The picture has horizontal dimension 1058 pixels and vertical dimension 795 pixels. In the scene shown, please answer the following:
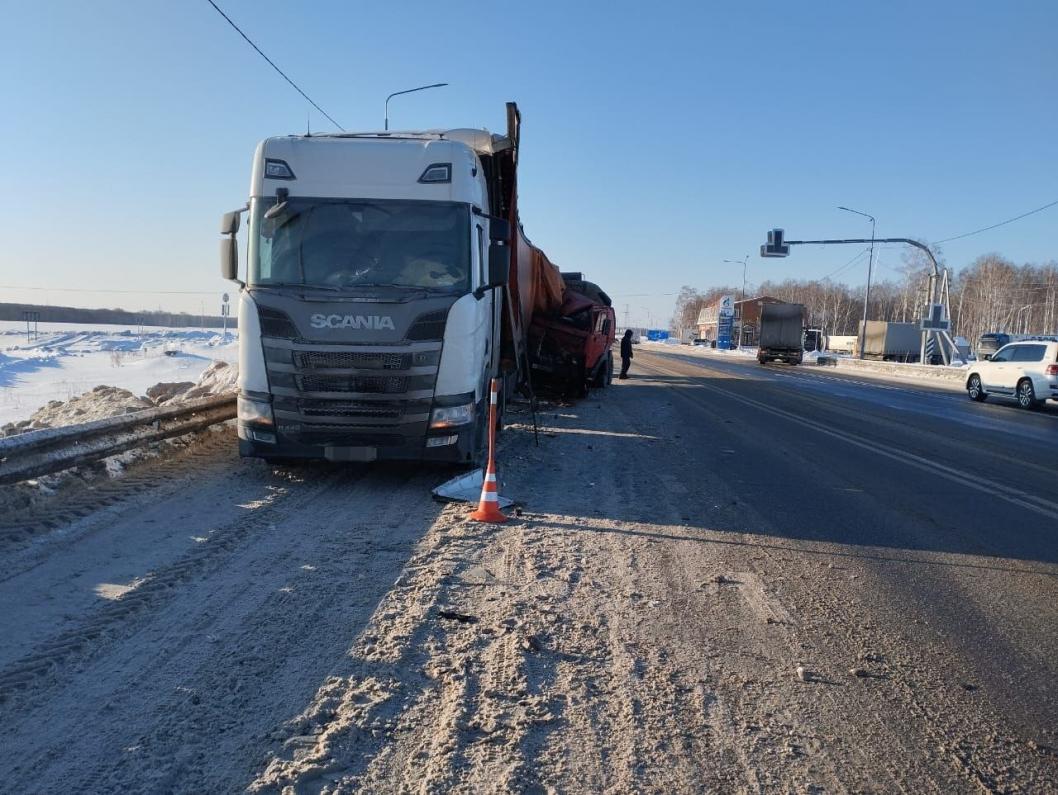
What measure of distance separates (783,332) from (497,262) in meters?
41.1

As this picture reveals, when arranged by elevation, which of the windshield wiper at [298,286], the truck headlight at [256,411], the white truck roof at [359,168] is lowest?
the truck headlight at [256,411]

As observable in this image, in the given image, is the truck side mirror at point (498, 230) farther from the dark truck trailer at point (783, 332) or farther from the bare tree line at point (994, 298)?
the bare tree line at point (994, 298)

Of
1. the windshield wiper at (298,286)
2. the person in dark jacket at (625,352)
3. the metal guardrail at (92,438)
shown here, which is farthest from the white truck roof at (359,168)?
the person in dark jacket at (625,352)

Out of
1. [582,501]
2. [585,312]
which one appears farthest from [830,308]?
[582,501]

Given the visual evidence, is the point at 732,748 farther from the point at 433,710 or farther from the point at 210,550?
the point at 210,550

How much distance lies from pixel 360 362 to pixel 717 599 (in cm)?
403

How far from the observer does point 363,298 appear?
23.4 feet

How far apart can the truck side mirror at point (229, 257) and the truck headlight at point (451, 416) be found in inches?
103

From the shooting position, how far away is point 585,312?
17.7 metres

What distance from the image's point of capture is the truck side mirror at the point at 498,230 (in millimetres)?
7898

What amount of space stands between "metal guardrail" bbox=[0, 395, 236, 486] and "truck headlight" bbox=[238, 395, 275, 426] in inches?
56.0

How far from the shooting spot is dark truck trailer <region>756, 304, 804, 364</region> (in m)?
44.9

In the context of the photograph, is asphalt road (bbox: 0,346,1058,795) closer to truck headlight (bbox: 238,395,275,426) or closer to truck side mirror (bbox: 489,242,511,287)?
truck headlight (bbox: 238,395,275,426)

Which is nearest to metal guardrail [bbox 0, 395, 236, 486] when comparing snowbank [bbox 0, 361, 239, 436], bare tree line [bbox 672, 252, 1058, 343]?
snowbank [bbox 0, 361, 239, 436]
